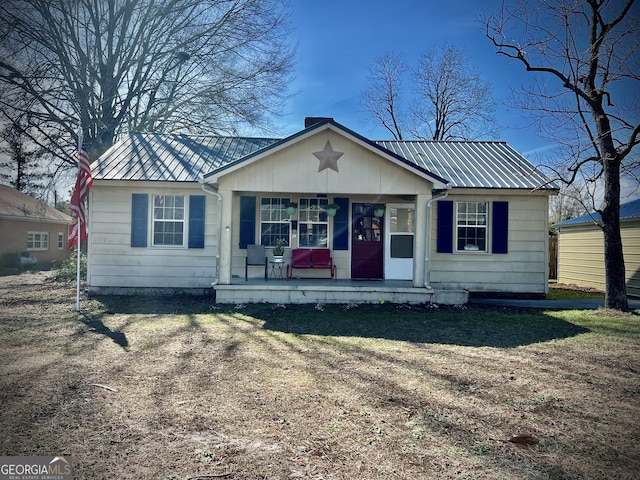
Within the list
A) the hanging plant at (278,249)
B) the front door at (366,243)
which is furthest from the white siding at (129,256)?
the front door at (366,243)

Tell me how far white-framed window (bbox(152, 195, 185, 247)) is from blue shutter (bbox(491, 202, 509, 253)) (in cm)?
818

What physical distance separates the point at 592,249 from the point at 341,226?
985 centimetres

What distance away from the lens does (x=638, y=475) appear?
2631 millimetres

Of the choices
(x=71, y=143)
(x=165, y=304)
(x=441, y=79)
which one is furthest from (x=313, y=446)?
(x=441, y=79)

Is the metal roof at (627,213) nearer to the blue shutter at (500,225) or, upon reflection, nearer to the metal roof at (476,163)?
the metal roof at (476,163)

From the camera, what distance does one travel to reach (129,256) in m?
9.89

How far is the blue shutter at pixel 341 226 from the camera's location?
1042cm

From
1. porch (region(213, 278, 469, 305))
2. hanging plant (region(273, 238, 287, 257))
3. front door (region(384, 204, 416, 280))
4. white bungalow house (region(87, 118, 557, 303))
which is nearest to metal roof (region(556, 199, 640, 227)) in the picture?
white bungalow house (region(87, 118, 557, 303))

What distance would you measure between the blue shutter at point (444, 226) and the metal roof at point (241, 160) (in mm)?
671

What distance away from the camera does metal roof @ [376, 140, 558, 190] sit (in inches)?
396

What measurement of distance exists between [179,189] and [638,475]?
973cm

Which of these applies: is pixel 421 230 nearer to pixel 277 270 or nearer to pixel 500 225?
pixel 500 225

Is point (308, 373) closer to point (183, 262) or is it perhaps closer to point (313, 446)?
point (313, 446)

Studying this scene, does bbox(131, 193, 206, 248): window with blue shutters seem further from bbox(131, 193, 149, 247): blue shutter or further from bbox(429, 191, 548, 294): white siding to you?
bbox(429, 191, 548, 294): white siding
